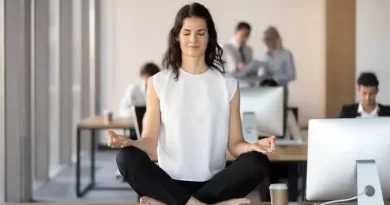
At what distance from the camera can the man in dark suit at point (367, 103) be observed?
5012mm

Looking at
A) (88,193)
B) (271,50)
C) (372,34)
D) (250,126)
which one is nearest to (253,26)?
(271,50)

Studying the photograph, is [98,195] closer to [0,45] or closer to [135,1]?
[0,45]

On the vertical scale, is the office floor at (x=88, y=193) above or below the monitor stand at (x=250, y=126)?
below

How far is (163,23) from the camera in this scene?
384 inches

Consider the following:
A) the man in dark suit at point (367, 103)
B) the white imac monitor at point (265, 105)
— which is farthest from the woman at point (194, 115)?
the man in dark suit at point (367, 103)

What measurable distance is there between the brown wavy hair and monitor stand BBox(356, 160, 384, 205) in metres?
0.76

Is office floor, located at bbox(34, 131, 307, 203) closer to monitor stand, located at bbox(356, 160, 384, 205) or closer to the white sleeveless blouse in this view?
the white sleeveless blouse

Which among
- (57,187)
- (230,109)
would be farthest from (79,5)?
(230,109)

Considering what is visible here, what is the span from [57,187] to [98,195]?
670 mm

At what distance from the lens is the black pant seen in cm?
264

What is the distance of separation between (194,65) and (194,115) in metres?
0.22

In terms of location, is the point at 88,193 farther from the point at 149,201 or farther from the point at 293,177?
the point at 149,201

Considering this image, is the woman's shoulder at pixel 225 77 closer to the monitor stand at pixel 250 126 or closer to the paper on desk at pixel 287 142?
the monitor stand at pixel 250 126

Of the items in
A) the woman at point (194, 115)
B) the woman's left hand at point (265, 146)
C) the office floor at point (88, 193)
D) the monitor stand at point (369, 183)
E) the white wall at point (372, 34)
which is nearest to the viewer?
the monitor stand at point (369, 183)
